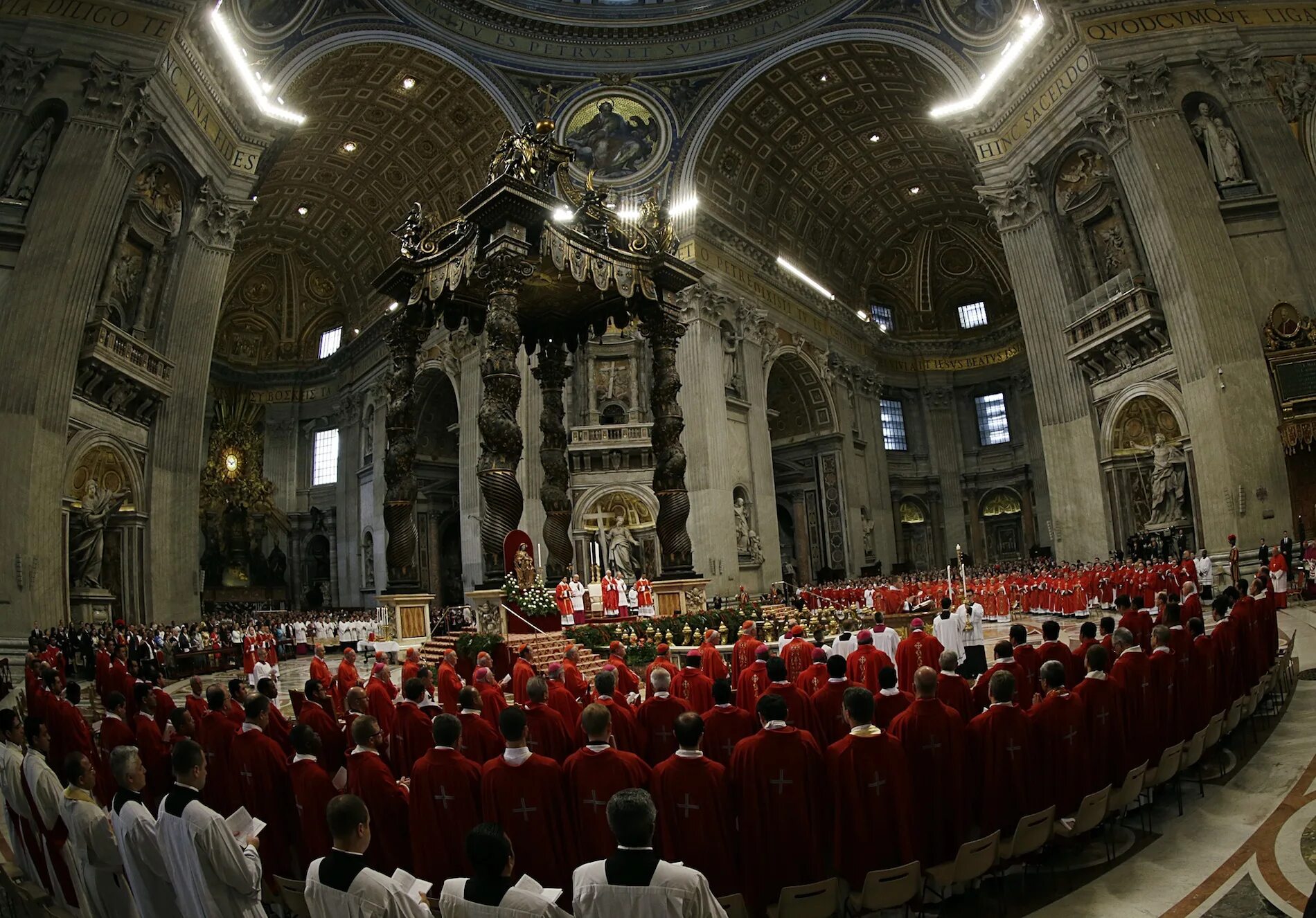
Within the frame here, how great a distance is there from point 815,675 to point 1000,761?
2.19 meters

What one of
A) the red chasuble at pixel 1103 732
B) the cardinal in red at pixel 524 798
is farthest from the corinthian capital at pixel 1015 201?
the cardinal in red at pixel 524 798

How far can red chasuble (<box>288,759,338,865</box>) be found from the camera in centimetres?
404

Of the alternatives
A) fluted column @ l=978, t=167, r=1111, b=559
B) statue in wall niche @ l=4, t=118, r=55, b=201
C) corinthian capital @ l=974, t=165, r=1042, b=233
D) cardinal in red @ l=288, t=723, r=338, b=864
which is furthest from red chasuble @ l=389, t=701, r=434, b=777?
corinthian capital @ l=974, t=165, r=1042, b=233

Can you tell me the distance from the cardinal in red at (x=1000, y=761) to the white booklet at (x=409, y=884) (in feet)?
9.37

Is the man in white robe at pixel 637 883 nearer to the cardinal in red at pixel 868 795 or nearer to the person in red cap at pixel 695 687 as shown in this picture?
the cardinal in red at pixel 868 795

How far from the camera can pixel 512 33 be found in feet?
76.5

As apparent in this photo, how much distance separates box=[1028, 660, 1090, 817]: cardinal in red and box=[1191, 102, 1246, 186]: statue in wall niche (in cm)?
1653

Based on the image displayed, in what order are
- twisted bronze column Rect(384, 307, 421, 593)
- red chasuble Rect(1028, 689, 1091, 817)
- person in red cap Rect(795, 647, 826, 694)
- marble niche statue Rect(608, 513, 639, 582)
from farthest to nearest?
1. marble niche statue Rect(608, 513, 639, 582)
2. twisted bronze column Rect(384, 307, 421, 593)
3. person in red cap Rect(795, 647, 826, 694)
4. red chasuble Rect(1028, 689, 1091, 817)

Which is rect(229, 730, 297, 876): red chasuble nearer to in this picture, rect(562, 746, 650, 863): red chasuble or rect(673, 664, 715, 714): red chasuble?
rect(562, 746, 650, 863): red chasuble

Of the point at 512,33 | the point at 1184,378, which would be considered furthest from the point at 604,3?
the point at 1184,378

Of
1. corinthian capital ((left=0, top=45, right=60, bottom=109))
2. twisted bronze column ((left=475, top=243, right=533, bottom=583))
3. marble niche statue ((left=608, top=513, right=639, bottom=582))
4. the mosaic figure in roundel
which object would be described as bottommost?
marble niche statue ((left=608, top=513, right=639, bottom=582))

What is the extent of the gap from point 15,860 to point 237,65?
57.3 ft

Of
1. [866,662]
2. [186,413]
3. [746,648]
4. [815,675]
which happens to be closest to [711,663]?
[746,648]

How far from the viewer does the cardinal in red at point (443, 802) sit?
381 cm
